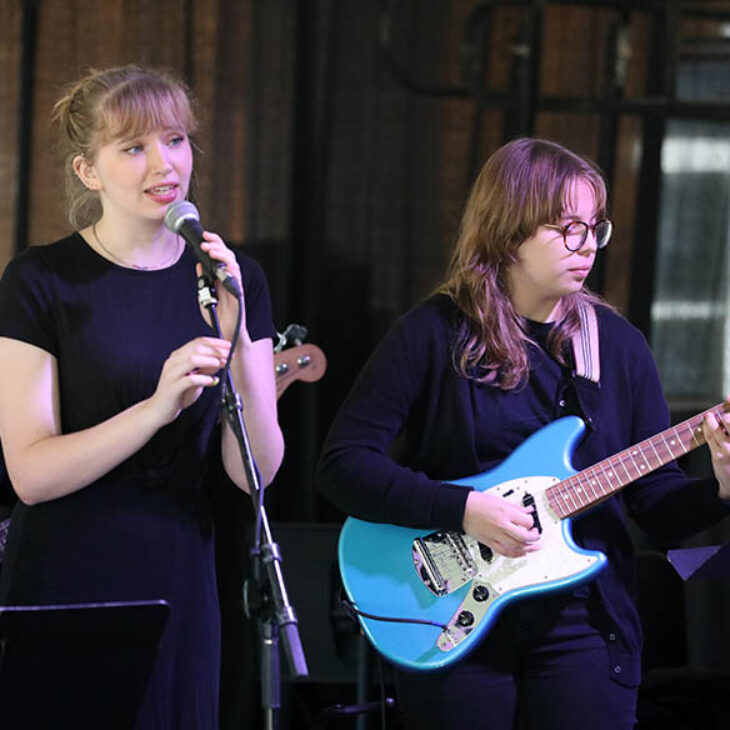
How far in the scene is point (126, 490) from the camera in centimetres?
201

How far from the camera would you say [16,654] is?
60.0 inches

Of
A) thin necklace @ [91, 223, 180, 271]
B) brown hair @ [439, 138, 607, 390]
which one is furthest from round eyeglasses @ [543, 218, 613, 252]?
thin necklace @ [91, 223, 180, 271]

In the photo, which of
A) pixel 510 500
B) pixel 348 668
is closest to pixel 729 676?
pixel 348 668

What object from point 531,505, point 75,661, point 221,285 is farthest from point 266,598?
point 531,505

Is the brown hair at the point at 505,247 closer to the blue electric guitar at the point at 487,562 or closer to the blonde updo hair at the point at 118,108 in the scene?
the blue electric guitar at the point at 487,562

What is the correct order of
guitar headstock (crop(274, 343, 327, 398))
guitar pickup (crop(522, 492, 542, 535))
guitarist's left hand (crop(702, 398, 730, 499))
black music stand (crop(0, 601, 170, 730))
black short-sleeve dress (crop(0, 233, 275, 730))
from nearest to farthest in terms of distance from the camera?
1. black music stand (crop(0, 601, 170, 730))
2. black short-sleeve dress (crop(0, 233, 275, 730))
3. guitarist's left hand (crop(702, 398, 730, 499))
4. guitar pickup (crop(522, 492, 542, 535))
5. guitar headstock (crop(274, 343, 327, 398))

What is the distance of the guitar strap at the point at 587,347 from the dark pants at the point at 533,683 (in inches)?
16.8

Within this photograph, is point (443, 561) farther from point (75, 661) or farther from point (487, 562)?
point (75, 661)

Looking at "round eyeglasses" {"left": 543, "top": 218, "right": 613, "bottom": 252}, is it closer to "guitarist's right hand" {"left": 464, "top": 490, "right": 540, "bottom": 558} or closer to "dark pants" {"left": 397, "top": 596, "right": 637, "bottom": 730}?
"guitarist's right hand" {"left": 464, "top": 490, "right": 540, "bottom": 558}

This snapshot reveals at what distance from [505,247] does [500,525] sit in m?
0.53

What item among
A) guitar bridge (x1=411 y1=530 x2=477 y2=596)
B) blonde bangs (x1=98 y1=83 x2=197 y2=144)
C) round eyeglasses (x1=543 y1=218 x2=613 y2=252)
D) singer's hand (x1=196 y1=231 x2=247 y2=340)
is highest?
blonde bangs (x1=98 y1=83 x2=197 y2=144)

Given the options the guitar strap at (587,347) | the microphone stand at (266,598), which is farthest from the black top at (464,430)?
Answer: the microphone stand at (266,598)

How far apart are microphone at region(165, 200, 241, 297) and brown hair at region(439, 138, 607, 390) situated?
26.0 inches

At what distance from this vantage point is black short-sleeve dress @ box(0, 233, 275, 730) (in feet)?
6.44
